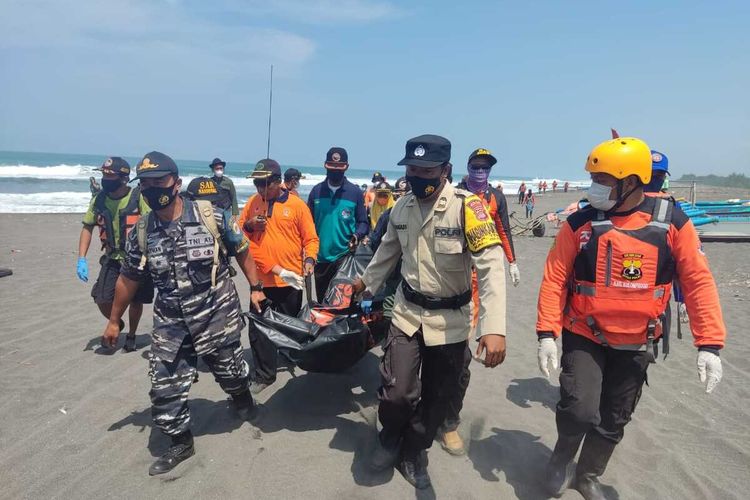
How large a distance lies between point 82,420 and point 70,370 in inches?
46.3

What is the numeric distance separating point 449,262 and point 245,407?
2.15 meters

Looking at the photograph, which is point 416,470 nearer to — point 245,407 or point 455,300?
point 455,300

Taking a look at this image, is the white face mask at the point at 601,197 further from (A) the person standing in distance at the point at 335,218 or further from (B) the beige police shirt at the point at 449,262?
(A) the person standing in distance at the point at 335,218

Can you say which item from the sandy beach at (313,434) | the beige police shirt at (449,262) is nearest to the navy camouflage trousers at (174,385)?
the sandy beach at (313,434)

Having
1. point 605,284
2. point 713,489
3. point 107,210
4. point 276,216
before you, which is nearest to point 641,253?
point 605,284

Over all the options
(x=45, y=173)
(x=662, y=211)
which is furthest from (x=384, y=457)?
(x=45, y=173)

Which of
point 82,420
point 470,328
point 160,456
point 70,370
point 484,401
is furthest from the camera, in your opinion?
point 70,370

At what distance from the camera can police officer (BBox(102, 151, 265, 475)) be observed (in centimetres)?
322

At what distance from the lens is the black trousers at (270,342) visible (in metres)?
4.28

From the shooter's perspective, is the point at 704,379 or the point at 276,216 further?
the point at 276,216

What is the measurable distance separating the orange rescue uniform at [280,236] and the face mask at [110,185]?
1561 mm

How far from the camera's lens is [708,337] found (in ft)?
8.55

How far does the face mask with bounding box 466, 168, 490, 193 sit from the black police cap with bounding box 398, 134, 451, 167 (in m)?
2.02

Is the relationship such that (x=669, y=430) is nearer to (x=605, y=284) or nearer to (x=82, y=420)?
(x=605, y=284)
